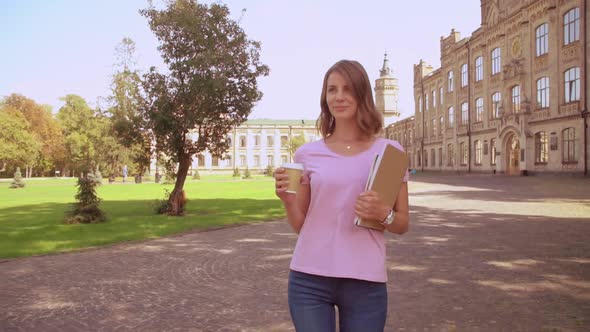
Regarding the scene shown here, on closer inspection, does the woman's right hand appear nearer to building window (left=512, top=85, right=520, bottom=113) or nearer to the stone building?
building window (left=512, top=85, right=520, bottom=113)

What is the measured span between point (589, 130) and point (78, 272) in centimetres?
3424

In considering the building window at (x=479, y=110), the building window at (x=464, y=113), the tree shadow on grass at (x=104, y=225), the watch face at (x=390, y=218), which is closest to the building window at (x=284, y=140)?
the building window at (x=464, y=113)

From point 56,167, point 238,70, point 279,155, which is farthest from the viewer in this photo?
point 279,155

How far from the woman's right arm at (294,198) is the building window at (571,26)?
38.0 meters

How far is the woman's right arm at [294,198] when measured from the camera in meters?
2.33

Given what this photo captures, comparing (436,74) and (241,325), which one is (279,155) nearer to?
(436,74)

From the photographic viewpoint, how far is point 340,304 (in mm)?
2316

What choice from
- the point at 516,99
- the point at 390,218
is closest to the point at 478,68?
the point at 516,99

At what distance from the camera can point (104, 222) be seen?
592 inches

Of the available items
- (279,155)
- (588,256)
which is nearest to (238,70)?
(588,256)

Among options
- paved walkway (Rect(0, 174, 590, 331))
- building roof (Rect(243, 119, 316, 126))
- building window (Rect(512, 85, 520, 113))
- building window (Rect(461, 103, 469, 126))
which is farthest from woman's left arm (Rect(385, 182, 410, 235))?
building roof (Rect(243, 119, 316, 126))

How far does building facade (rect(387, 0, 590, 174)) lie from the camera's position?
112 feet

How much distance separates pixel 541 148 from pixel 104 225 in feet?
114

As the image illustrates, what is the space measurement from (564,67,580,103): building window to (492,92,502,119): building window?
941cm
